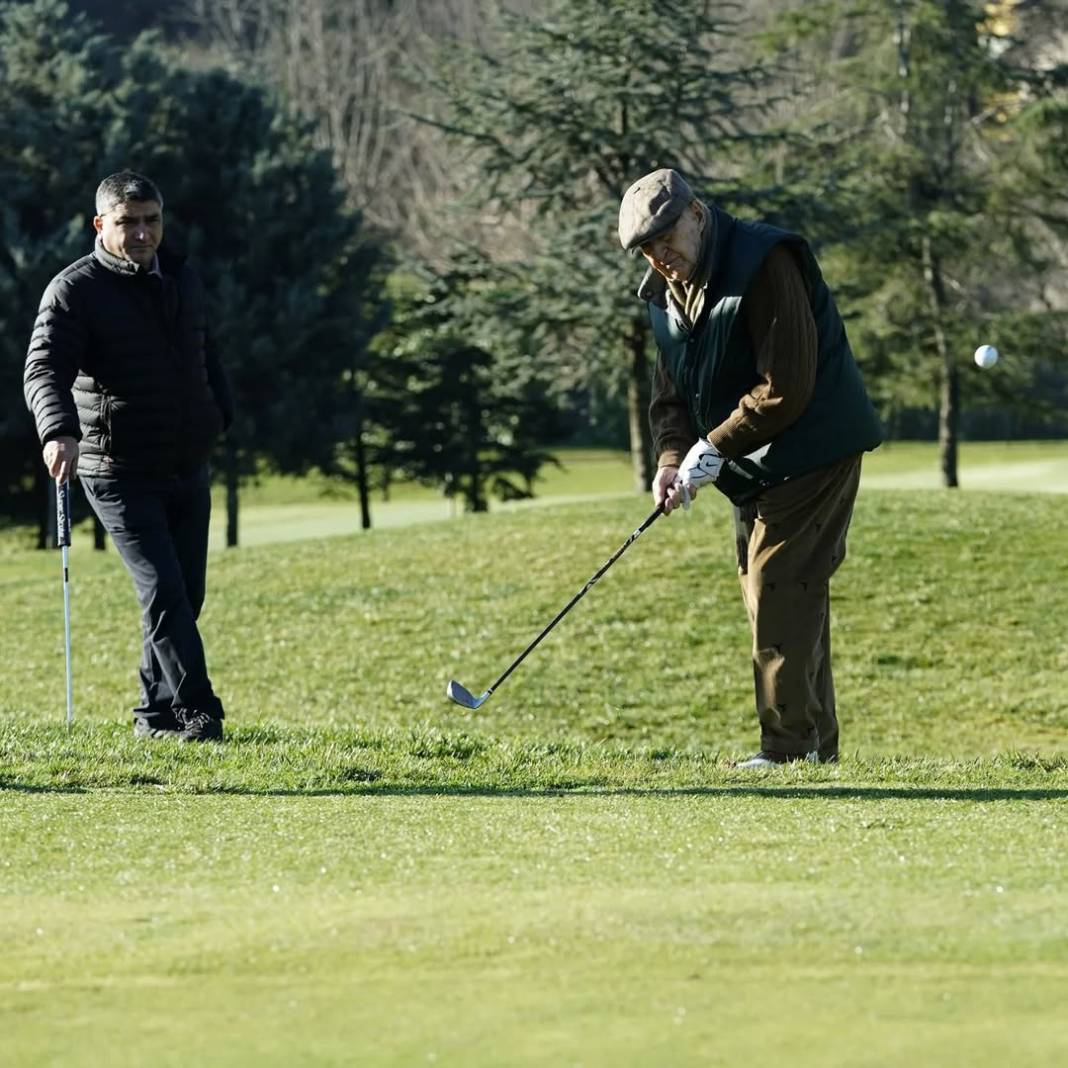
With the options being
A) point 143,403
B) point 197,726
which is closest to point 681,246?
point 143,403

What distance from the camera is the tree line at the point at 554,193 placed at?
25938 millimetres

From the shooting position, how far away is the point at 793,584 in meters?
7.59

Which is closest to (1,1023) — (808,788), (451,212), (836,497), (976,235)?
(808,788)

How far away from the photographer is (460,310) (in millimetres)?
27203

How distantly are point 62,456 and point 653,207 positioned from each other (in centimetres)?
263

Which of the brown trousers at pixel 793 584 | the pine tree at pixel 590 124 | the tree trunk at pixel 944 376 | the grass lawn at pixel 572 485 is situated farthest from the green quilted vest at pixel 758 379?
the tree trunk at pixel 944 376

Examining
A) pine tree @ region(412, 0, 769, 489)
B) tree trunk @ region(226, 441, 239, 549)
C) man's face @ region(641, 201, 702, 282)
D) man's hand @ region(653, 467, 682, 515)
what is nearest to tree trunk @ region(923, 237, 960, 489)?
pine tree @ region(412, 0, 769, 489)

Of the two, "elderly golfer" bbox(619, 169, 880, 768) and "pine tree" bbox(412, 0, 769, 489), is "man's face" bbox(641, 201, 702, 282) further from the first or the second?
"pine tree" bbox(412, 0, 769, 489)

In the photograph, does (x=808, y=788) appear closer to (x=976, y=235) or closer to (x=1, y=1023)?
(x=1, y=1023)

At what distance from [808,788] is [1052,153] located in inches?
1029

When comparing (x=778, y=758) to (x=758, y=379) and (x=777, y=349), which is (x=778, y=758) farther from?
(x=777, y=349)

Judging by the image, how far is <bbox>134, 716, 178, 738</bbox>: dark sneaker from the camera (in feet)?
28.0

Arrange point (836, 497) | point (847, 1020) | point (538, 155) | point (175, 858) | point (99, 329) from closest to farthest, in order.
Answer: point (847, 1020) → point (175, 858) → point (836, 497) → point (99, 329) → point (538, 155)

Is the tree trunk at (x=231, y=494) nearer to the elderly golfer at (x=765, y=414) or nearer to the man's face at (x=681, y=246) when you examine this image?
the elderly golfer at (x=765, y=414)
